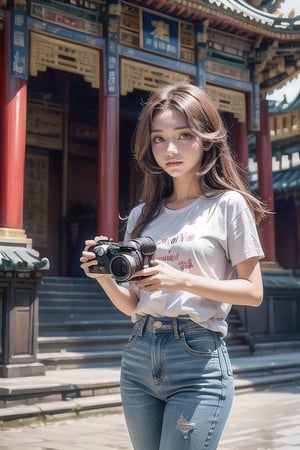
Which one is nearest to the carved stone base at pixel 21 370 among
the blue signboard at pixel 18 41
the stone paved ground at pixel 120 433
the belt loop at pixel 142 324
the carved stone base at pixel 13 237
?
the stone paved ground at pixel 120 433

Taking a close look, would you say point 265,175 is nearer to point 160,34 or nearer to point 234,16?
point 234,16

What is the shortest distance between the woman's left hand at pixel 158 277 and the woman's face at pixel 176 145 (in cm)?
35

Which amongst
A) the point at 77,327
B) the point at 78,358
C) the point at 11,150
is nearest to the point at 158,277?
the point at 78,358

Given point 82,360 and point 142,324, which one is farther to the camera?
point 82,360

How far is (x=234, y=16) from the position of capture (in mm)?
11391

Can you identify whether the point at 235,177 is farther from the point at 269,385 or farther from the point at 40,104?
the point at 40,104

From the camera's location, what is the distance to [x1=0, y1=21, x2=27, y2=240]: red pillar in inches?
350

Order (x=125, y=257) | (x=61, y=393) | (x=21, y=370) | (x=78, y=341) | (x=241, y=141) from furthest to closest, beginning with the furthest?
(x=241, y=141) < (x=78, y=341) < (x=21, y=370) < (x=61, y=393) < (x=125, y=257)

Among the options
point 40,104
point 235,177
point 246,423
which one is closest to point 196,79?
point 40,104

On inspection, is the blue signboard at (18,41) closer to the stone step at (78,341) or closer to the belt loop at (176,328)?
the stone step at (78,341)

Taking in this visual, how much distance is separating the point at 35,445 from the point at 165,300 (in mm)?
3680

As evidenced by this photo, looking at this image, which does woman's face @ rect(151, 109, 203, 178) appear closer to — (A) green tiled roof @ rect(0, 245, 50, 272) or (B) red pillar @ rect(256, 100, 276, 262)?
(A) green tiled roof @ rect(0, 245, 50, 272)

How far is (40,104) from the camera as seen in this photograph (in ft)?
42.1

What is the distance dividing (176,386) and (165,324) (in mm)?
160
